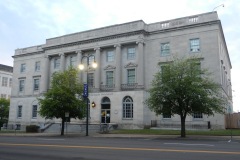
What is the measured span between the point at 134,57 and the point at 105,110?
32.3ft

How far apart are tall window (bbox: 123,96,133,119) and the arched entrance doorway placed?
2.82 meters

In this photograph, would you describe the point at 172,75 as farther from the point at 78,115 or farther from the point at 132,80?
the point at 132,80

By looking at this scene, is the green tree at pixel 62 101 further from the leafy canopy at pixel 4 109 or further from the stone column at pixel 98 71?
the leafy canopy at pixel 4 109

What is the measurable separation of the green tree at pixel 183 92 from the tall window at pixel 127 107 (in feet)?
48.3

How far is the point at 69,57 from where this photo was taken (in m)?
50.8

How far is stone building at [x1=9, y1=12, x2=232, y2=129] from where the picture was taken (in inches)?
1496

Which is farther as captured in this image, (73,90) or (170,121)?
(170,121)

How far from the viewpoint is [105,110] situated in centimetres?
4412

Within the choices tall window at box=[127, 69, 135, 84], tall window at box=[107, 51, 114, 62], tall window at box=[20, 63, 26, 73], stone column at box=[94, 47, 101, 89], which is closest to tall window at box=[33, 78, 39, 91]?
tall window at box=[20, 63, 26, 73]

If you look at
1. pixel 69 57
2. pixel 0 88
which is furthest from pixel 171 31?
pixel 0 88

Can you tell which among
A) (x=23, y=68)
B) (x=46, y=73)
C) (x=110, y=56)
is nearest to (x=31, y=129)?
(x=46, y=73)

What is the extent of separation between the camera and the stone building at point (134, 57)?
3800 centimetres

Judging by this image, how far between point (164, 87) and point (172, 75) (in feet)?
4.56

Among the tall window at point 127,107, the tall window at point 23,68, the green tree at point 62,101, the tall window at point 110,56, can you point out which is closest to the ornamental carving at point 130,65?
the tall window at point 110,56
